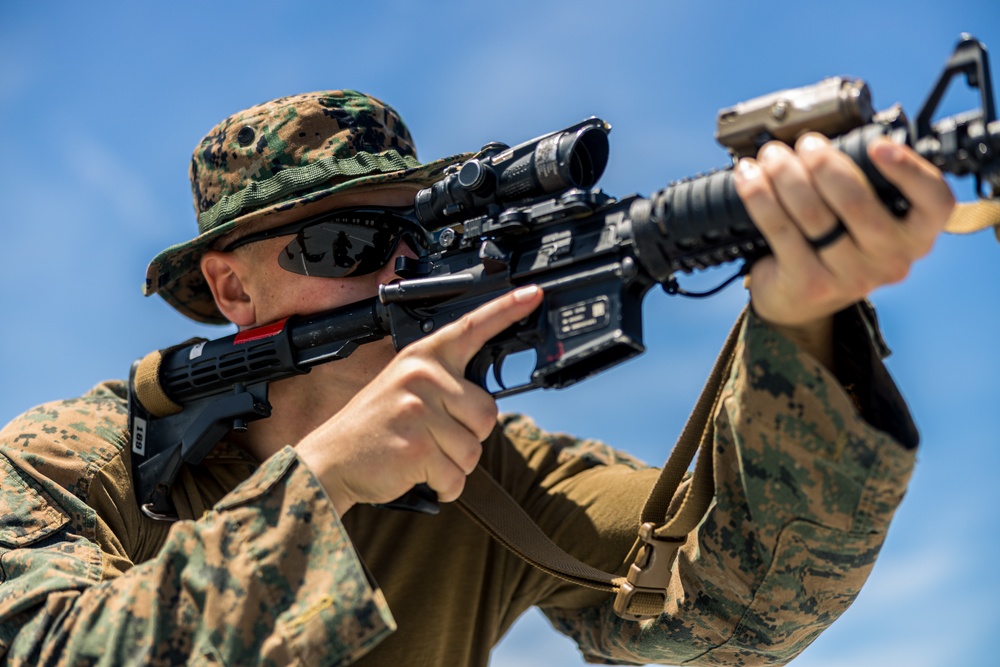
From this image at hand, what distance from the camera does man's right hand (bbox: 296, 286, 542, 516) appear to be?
393cm

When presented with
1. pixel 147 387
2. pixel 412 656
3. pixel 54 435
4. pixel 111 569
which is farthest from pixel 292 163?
pixel 412 656

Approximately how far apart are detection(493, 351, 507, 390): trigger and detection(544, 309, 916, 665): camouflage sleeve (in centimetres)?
80

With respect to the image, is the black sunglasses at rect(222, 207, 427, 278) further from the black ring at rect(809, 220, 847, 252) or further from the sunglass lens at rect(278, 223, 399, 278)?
the black ring at rect(809, 220, 847, 252)

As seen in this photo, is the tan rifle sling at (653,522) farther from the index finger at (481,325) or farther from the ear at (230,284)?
the ear at (230,284)

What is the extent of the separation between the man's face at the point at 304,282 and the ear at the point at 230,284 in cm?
6

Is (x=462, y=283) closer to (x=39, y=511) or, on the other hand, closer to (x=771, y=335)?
(x=771, y=335)

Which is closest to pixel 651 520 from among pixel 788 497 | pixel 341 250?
pixel 788 497

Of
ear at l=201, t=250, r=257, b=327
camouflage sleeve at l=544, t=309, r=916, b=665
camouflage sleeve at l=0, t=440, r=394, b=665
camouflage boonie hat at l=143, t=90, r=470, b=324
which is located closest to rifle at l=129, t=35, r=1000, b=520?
ear at l=201, t=250, r=257, b=327

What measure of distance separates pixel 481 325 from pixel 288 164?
195 cm

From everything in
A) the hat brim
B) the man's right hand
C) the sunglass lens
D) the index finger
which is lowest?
the man's right hand

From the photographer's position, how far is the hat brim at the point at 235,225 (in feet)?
16.9

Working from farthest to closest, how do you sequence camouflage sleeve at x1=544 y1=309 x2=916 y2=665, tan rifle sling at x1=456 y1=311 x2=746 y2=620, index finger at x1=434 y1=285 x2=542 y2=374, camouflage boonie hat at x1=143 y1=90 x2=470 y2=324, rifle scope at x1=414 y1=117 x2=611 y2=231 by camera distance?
camouflage boonie hat at x1=143 y1=90 x2=470 y2=324 → tan rifle sling at x1=456 y1=311 x2=746 y2=620 → rifle scope at x1=414 y1=117 x2=611 y2=231 → index finger at x1=434 y1=285 x2=542 y2=374 → camouflage sleeve at x1=544 y1=309 x2=916 y2=665

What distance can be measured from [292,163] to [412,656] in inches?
96.3

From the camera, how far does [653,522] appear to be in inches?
176
